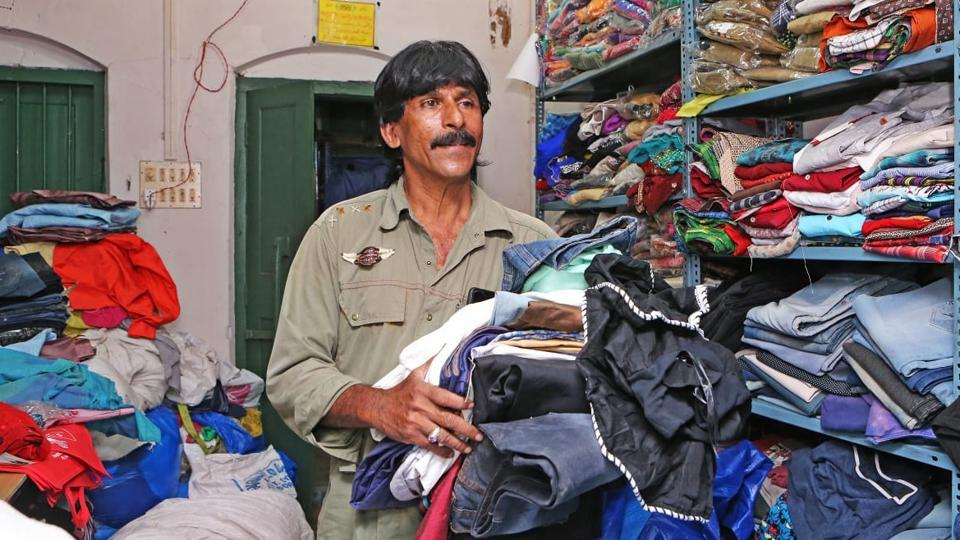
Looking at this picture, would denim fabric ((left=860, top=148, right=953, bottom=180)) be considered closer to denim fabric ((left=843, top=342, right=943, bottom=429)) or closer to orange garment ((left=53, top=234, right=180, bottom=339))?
denim fabric ((left=843, top=342, right=943, bottom=429))

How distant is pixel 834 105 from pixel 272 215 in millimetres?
2728

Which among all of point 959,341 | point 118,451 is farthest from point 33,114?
point 959,341

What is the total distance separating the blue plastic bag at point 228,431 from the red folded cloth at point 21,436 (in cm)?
126

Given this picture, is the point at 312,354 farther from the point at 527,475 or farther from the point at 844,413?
the point at 844,413

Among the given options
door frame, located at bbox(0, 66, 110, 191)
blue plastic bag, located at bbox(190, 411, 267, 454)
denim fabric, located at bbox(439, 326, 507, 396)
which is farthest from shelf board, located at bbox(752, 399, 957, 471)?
door frame, located at bbox(0, 66, 110, 191)

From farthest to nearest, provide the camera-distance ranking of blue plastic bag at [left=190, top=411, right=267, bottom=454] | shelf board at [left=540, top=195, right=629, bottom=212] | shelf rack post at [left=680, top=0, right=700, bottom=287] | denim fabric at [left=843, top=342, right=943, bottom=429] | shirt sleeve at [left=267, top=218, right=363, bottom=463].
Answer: blue plastic bag at [left=190, top=411, right=267, bottom=454]
shelf board at [left=540, top=195, right=629, bottom=212]
shelf rack post at [left=680, top=0, right=700, bottom=287]
denim fabric at [left=843, top=342, right=943, bottom=429]
shirt sleeve at [left=267, top=218, right=363, bottom=463]

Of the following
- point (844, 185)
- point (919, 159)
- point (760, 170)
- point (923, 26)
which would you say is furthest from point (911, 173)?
point (760, 170)

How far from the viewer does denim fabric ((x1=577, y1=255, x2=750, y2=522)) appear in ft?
3.33

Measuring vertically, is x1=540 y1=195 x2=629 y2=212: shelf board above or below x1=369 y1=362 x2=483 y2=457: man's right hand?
above

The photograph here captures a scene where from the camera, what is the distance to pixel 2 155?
396cm

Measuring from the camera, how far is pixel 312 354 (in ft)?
4.80

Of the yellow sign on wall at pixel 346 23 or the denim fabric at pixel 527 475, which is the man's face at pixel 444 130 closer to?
the denim fabric at pixel 527 475

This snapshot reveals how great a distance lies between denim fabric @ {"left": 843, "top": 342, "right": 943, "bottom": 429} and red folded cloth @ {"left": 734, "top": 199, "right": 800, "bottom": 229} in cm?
40

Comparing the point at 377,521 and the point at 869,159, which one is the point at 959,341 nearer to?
the point at 869,159
